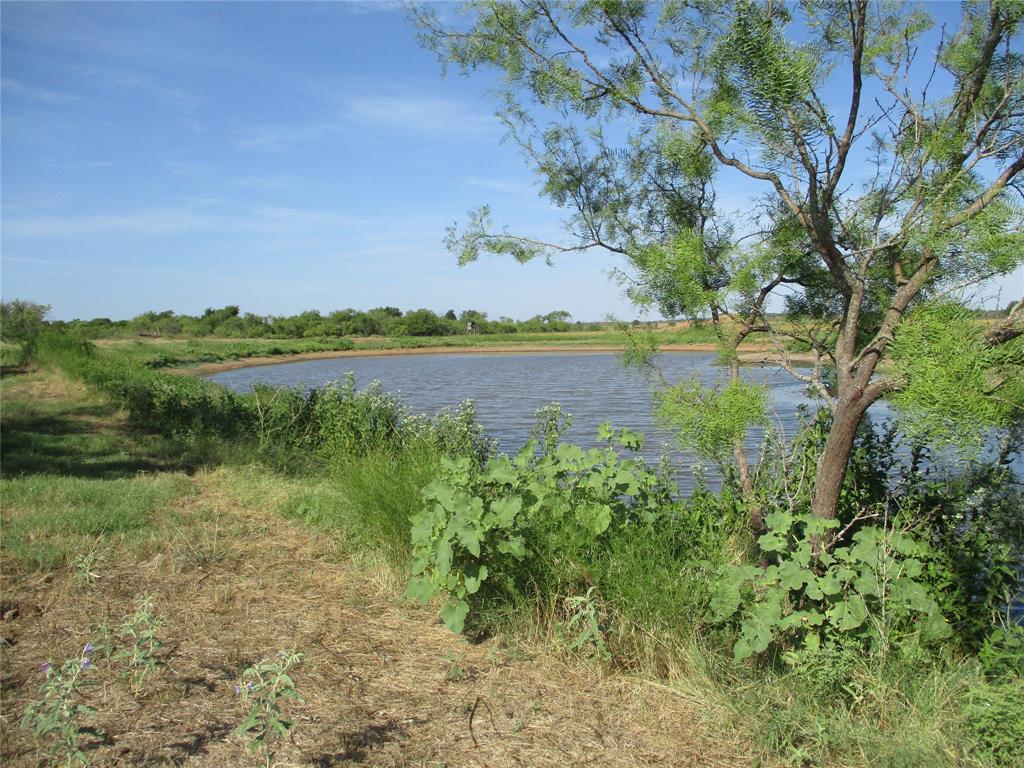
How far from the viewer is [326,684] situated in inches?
126

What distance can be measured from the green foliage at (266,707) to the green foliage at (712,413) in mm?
2059

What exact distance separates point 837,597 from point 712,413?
97cm

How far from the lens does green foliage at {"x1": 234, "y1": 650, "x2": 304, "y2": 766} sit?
2.42 metres

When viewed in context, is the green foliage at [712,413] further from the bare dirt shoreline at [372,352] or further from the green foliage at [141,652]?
the bare dirt shoreline at [372,352]

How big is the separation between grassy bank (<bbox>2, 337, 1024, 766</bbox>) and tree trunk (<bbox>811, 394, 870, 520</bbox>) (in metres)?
0.60

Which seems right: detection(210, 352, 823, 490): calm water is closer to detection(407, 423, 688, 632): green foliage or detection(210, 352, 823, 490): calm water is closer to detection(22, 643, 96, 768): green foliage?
detection(407, 423, 688, 632): green foliage

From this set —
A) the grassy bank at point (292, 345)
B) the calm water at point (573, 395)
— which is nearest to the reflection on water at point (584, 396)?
the calm water at point (573, 395)

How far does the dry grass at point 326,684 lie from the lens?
8.93 feet

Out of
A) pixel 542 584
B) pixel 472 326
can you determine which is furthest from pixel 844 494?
pixel 472 326

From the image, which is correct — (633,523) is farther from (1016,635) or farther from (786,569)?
(1016,635)

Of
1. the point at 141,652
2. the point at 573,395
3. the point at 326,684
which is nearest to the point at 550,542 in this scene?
the point at 326,684

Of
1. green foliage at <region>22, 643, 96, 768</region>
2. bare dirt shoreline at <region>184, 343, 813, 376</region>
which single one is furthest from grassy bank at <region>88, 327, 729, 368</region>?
green foliage at <region>22, 643, 96, 768</region>

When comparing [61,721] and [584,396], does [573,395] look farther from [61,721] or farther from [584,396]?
[61,721]

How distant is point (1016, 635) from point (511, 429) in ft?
34.1
